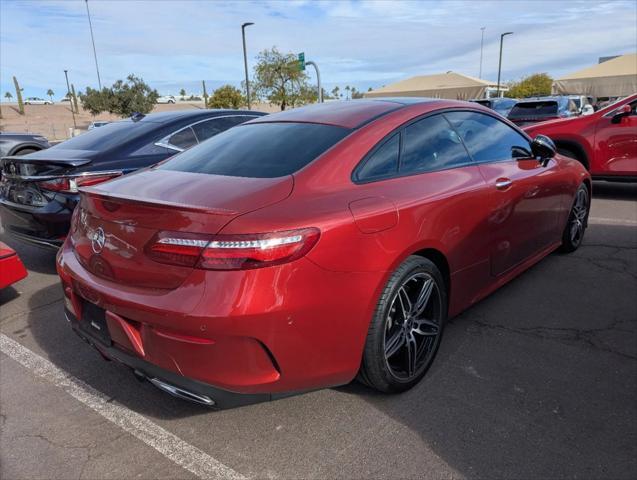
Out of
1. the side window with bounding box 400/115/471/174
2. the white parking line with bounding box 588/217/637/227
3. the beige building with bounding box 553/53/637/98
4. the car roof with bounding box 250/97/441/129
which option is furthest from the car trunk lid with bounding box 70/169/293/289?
the beige building with bounding box 553/53/637/98

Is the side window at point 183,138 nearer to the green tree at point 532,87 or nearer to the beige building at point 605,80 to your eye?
the beige building at point 605,80

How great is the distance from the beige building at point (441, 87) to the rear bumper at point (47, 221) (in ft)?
88.0

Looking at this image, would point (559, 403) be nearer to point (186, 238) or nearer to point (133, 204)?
point (186, 238)

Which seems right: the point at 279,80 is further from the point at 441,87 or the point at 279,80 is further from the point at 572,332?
the point at 572,332

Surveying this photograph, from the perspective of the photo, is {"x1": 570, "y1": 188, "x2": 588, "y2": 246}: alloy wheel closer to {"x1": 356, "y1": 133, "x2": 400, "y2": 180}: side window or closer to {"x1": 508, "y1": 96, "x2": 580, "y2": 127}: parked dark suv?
{"x1": 356, "y1": 133, "x2": 400, "y2": 180}: side window

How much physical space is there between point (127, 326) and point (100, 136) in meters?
3.53

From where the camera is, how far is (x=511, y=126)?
13.0ft

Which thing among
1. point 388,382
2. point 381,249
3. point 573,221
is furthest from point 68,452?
point 573,221

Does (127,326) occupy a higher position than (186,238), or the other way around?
(186,238)

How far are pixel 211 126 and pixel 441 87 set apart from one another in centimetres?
2795

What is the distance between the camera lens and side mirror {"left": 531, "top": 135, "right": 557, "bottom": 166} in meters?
4.03

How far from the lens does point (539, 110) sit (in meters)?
13.4

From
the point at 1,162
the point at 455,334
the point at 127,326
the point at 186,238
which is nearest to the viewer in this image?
the point at 186,238

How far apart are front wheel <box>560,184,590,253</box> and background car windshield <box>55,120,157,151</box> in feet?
14.1
